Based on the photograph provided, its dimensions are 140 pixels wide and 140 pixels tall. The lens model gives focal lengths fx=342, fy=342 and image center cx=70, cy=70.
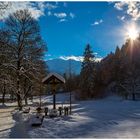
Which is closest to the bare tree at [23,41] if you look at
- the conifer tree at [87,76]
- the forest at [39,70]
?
the forest at [39,70]

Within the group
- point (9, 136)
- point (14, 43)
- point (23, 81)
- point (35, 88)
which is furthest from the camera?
point (35, 88)

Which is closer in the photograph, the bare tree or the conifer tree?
the bare tree

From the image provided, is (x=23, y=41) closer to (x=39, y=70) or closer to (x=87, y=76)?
(x=39, y=70)

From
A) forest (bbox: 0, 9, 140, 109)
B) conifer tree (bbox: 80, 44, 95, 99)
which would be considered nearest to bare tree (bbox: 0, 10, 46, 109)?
forest (bbox: 0, 9, 140, 109)

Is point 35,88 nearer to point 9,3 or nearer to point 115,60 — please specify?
point 9,3

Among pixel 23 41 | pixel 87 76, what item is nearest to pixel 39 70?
pixel 23 41

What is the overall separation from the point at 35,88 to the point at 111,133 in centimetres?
2892

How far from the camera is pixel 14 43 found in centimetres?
3650

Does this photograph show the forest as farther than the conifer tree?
No

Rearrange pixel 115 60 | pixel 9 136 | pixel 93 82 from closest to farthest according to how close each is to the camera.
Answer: pixel 9 136 < pixel 93 82 < pixel 115 60

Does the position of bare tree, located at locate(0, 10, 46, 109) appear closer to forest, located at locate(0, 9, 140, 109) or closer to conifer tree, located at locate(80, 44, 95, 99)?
forest, located at locate(0, 9, 140, 109)

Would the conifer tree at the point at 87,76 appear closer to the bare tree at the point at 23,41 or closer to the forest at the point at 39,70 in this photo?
the forest at the point at 39,70

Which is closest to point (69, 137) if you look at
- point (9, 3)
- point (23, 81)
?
point (9, 3)

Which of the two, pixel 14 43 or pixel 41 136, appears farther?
pixel 14 43
